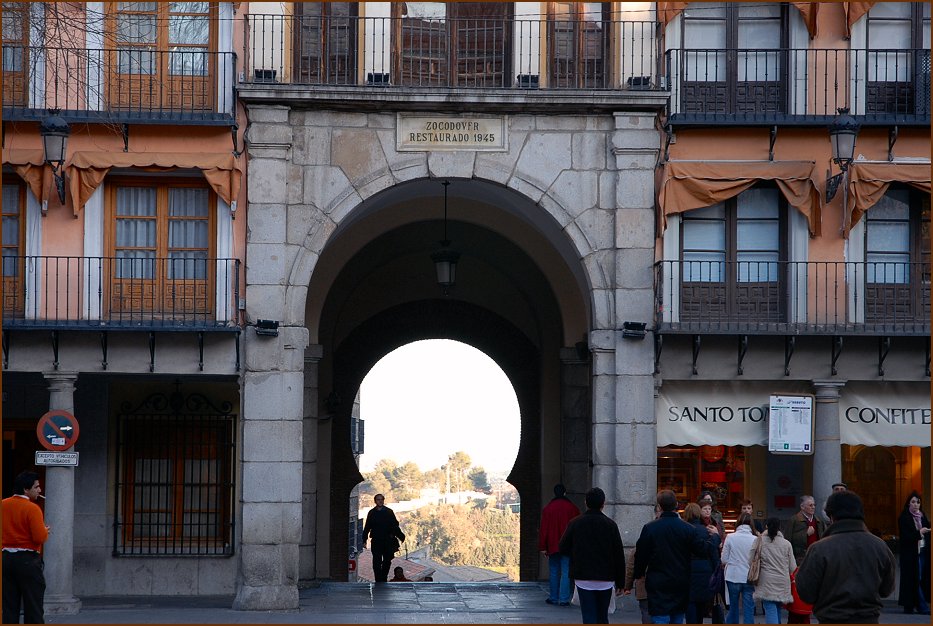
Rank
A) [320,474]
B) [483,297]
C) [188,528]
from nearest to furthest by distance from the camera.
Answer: [188,528], [320,474], [483,297]

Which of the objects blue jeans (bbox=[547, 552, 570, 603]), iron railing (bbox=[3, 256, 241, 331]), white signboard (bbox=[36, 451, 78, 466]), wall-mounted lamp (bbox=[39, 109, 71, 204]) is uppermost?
wall-mounted lamp (bbox=[39, 109, 71, 204])

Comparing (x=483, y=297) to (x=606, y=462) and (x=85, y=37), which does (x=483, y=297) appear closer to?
(x=606, y=462)

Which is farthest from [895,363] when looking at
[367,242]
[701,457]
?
[367,242]

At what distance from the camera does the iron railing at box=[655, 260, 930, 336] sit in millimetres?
20312

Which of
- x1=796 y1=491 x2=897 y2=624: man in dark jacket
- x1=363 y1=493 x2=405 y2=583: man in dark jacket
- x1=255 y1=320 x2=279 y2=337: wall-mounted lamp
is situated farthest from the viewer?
x1=363 y1=493 x2=405 y2=583: man in dark jacket

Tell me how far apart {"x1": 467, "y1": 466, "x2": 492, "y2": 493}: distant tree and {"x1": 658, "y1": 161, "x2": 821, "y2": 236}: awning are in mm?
69184

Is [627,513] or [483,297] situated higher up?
[483,297]

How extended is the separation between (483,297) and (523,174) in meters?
8.64

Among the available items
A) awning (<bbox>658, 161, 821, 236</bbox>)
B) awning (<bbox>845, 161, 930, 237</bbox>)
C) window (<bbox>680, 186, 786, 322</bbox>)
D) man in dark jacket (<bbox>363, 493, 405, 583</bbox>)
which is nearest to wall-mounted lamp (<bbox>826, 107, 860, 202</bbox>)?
awning (<bbox>845, 161, 930, 237</bbox>)

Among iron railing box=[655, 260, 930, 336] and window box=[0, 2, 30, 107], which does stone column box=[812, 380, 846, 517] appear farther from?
window box=[0, 2, 30, 107]

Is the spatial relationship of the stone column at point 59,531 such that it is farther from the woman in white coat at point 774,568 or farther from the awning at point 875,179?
the awning at point 875,179

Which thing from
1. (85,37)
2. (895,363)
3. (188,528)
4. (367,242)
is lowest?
(188,528)

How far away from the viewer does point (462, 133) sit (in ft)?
Answer: 66.0

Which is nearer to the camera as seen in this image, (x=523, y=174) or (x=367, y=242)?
(x=523, y=174)
